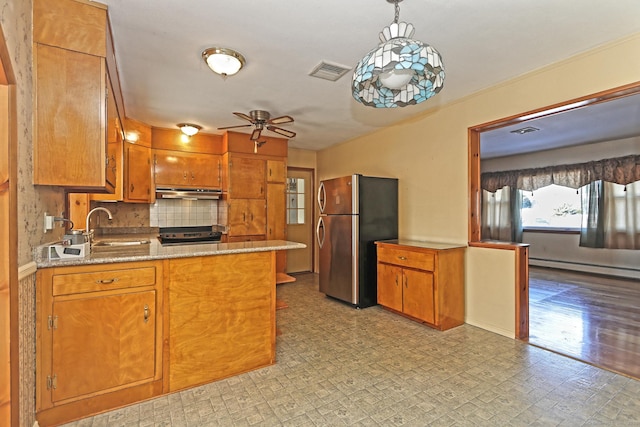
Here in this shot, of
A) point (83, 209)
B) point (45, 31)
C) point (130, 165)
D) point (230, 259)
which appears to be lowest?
point (230, 259)

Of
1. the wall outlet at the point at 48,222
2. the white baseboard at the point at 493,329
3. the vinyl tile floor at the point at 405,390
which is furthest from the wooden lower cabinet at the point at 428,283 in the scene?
the wall outlet at the point at 48,222

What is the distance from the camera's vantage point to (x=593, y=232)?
573 centimetres

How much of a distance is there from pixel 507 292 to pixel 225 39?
11.0ft

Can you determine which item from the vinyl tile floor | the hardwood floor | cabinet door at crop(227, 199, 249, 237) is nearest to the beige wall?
the hardwood floor

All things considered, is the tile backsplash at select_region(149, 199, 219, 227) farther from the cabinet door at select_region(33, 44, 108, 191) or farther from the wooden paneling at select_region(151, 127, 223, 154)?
the cabinet door at select_region(33, 44, 108, 191)

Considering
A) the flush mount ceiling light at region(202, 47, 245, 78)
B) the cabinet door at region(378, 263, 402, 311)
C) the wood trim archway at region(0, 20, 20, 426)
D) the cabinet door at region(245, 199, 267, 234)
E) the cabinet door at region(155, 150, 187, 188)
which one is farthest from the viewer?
the cabinet door at region(245, 199, 267, 234)

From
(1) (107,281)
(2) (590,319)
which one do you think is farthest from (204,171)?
(2) (590,319)

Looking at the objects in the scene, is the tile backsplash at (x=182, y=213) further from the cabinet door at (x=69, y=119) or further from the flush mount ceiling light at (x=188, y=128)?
the cabinet door at (x=69, y=119)

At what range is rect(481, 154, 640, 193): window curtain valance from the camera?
518cm

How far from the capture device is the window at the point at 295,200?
20.1 feet

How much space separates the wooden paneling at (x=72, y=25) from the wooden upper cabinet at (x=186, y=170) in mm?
2908

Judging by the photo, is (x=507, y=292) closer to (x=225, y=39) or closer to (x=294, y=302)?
(x=294, y=302)

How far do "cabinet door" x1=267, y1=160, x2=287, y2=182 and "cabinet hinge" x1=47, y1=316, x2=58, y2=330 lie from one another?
12.0ft

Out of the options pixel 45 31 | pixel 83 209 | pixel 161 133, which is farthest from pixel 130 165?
pixel 45 31
